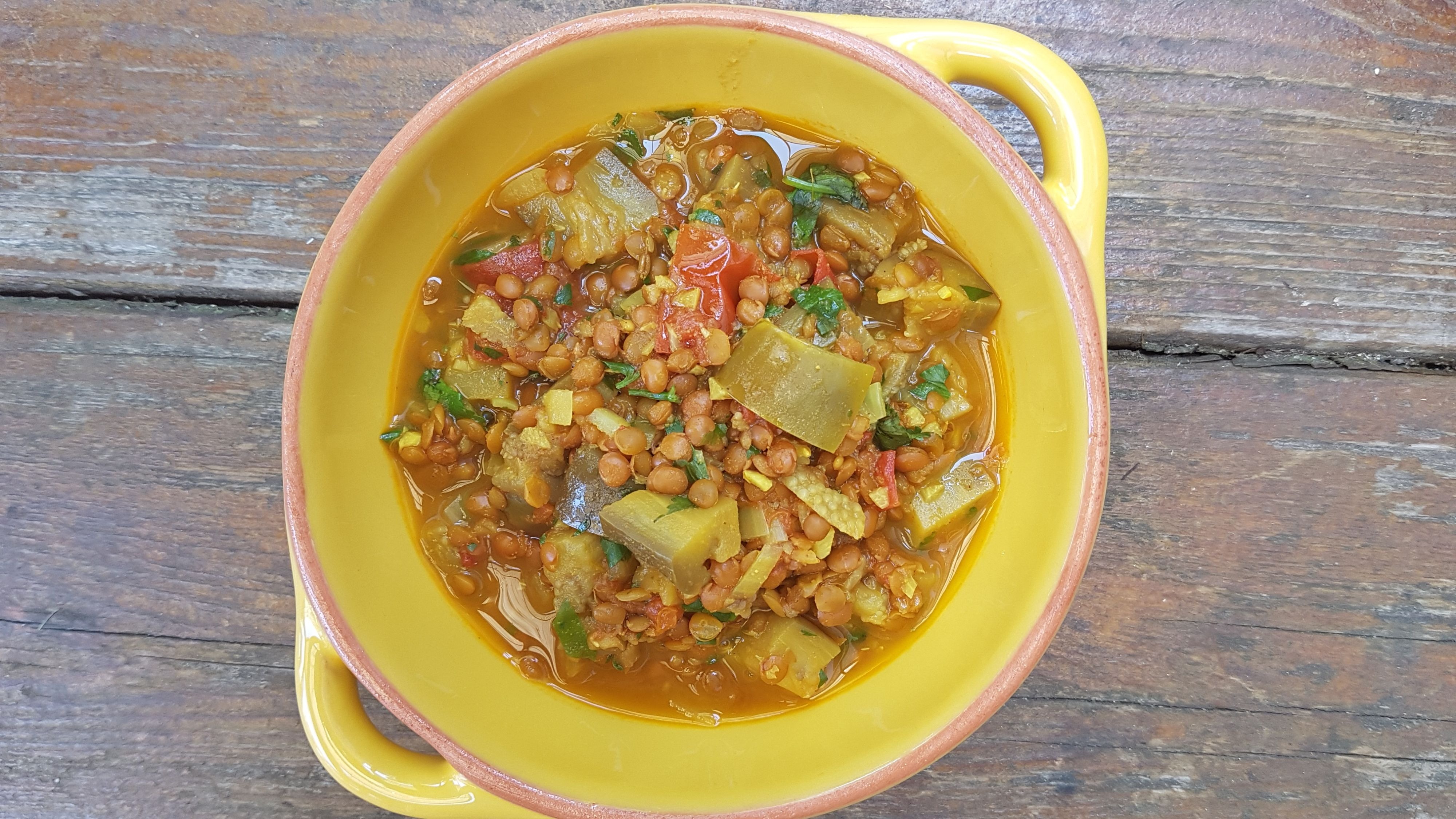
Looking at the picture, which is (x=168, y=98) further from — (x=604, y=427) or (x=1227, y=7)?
(x=1227, y=7)

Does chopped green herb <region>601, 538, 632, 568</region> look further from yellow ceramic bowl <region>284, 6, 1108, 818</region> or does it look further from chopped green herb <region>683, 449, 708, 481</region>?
yellow ceramic bowl <region>284, 6, 1108, 818</region>

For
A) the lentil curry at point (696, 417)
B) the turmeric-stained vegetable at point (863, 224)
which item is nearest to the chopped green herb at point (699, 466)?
the lentil curry at point (696, 417)

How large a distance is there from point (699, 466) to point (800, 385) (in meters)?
0.31

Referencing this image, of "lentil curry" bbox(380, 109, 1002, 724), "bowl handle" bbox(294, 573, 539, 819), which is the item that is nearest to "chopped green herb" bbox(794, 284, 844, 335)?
"lentil curry" bbox(380, 109, 1002, 724)

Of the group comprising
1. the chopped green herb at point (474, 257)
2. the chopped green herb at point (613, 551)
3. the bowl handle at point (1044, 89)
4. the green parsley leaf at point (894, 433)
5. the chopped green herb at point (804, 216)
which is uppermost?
the bowl handle at point (1044, 89)

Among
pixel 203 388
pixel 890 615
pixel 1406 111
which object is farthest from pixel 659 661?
pixel 1406 111

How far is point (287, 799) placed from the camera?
2.51 m

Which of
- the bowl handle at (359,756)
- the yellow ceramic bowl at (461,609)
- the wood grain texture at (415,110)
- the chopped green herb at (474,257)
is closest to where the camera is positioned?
the yellow ceramic bowl at (461,609)

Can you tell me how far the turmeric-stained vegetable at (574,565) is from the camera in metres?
2.05

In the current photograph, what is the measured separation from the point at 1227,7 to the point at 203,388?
316 centimetres

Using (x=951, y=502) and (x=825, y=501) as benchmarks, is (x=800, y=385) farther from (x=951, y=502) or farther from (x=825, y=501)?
(x=951, y=502)

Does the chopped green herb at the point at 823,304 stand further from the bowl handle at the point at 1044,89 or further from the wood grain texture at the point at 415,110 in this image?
the wood grain texture at the point at 415,110

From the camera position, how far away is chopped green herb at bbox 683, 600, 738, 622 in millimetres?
2074

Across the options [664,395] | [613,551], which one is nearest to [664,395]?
[664,395]
